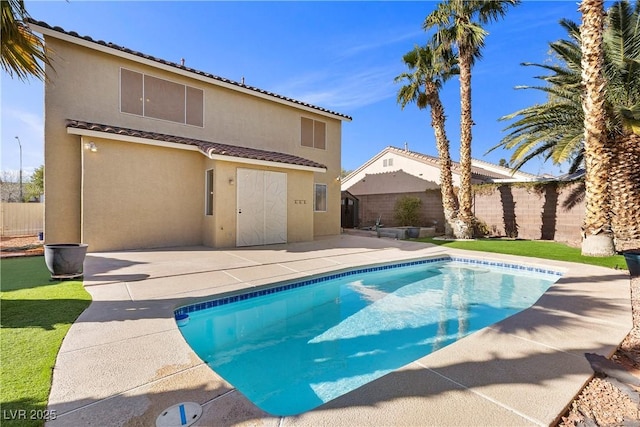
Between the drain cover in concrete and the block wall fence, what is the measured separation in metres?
18.8

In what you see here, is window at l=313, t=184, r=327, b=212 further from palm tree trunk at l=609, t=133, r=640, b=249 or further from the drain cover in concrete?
the drain cover in concrete

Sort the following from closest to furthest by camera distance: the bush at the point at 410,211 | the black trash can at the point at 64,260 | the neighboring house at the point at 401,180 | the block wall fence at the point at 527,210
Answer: the black trash can at the point at 64,260 < the block wall fence at the point at 527,210 < the bush at the point at 410,211 < the neighboring house at the point at 401,180

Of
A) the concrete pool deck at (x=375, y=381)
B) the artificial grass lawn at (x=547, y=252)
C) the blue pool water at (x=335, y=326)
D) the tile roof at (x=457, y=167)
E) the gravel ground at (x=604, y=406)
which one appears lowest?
the blue pool water at (x=335, y=326)

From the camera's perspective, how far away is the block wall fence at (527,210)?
1636 centimetres

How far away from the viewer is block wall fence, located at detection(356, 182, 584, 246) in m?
16.4

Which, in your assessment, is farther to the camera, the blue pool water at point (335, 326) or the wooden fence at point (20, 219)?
the wooden fence at point (20, 219)

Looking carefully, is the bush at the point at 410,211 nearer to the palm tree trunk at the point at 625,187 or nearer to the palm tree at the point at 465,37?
the palm tree at the point at 465,37

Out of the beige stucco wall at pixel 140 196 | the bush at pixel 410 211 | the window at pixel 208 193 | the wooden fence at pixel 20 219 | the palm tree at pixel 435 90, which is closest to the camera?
the beige stucco wall at pixel 140 196

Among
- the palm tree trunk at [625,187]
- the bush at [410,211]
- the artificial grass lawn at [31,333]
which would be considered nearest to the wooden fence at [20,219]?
the artificial grass lawn at [31,333]

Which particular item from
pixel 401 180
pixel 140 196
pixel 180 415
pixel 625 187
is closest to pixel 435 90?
pixel 401 180

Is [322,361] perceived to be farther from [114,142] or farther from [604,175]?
[604,175]

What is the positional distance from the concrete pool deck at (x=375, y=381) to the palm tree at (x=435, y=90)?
11.8 metres

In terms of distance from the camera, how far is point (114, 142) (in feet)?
38.5

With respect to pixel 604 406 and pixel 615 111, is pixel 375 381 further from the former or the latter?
pixel 615 111
